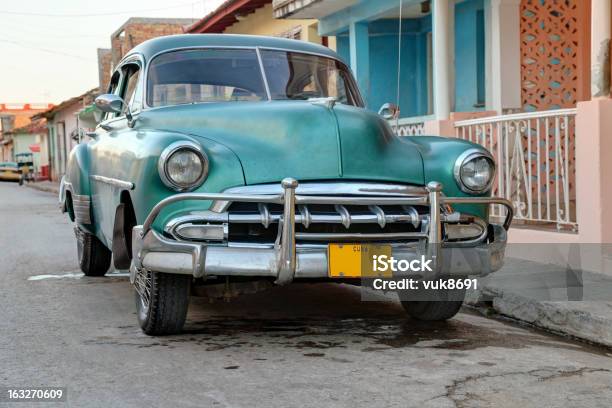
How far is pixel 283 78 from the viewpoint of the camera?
6.16 m

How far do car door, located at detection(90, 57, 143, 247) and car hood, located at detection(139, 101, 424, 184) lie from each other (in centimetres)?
42

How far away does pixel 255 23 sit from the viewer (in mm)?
20562

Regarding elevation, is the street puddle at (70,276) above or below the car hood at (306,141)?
below

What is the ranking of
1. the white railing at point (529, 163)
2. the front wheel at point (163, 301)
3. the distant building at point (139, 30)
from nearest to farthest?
the front wheel at point (163, 301), the white railing at point (529, 163), the distant building at point (139, 30)

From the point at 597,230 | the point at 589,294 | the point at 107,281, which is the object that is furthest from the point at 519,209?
the point at 107,281

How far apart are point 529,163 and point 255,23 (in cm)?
1320

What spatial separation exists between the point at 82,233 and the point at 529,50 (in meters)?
5.96

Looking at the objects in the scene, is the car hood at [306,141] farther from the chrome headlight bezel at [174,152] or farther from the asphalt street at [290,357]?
the asphalt street at [290,357]

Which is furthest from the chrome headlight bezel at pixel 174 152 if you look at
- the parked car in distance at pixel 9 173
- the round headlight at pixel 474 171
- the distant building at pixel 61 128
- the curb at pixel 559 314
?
the parked car in distance at pixel 9 173

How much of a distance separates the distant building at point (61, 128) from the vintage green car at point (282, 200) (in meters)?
42.9

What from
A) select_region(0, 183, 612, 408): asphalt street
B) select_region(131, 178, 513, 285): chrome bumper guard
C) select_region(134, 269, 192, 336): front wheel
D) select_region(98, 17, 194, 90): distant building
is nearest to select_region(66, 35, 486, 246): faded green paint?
select_region(131, 178, 513, 285): chrome bumper guard

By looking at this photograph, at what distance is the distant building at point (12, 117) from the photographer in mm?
101113

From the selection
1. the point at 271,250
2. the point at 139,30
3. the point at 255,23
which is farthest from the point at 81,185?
the point at 139,30

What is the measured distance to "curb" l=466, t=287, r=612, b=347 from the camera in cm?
534
